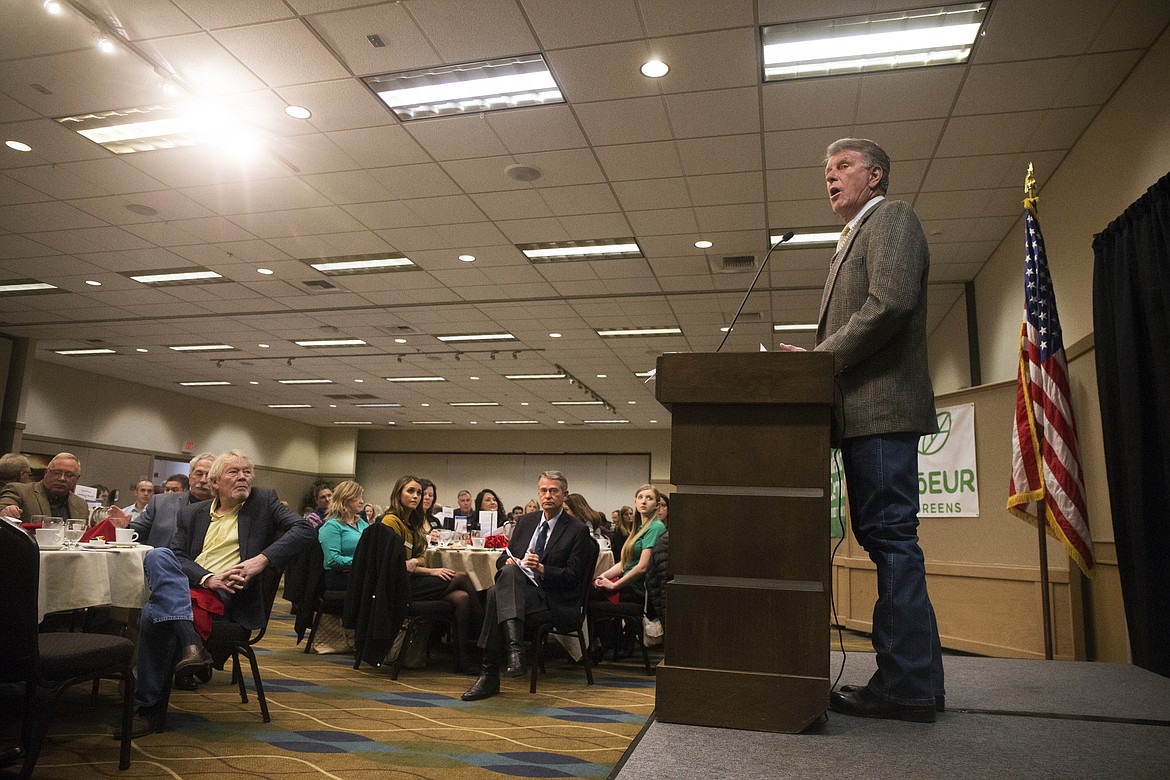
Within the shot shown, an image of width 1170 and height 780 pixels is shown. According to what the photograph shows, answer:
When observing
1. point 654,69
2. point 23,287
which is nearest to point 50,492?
point 654,69

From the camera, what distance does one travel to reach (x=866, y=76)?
15.0 feet

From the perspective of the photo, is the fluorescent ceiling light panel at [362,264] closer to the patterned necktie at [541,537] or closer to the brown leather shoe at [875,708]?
the patterned necktie at [541,537]

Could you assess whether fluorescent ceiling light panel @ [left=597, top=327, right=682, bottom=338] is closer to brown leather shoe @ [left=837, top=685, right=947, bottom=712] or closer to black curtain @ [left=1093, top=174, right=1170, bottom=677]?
black curtain @ [left=1093, top=174, right=1170, bottom=677]

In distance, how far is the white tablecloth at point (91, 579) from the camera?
313cm

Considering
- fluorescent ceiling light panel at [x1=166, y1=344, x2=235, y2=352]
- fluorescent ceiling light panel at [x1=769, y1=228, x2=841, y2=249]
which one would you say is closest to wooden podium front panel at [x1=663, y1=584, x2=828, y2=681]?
fluorescent ceiling light panel at [x1=769, y1=228, x2=841, y2=249]

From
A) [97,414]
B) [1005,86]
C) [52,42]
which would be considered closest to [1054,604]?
[1005,86]

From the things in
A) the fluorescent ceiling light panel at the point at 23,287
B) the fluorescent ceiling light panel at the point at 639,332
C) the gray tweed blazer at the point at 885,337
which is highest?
the fluorescent ceiling light panel at the point at 23,287

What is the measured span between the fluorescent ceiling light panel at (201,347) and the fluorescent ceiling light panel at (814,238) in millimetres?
8945

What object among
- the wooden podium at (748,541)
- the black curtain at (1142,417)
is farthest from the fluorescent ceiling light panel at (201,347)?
the wooden podium at (748,541)

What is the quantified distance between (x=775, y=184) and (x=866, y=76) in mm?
1474

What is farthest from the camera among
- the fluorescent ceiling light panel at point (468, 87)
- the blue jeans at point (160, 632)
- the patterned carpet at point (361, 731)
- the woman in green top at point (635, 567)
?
the woman in green top at point (635, 567)

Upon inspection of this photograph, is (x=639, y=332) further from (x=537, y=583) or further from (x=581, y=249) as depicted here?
(x=537, y=583)

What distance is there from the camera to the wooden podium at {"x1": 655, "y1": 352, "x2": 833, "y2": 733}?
5.50 feet

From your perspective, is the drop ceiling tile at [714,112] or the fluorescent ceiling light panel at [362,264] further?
the fluorescent ceiling light panel at [362,264]
